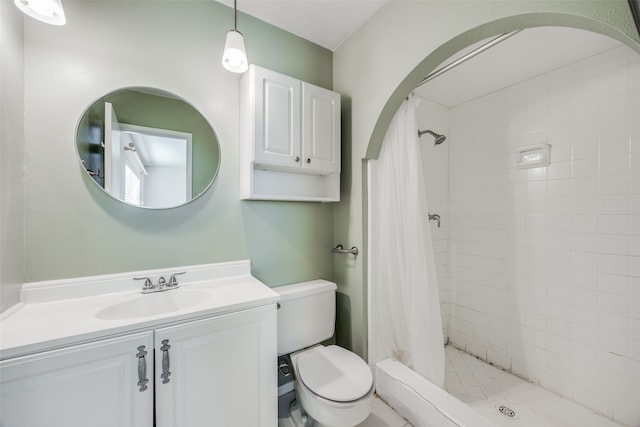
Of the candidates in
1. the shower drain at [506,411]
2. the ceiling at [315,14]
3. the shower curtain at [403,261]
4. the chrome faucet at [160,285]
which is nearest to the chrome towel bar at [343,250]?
the shower curtain at [403,261]

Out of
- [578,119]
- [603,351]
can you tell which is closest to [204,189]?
[578,119]

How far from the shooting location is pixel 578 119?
166 centimetres

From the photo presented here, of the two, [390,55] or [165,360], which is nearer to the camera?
[165,360]

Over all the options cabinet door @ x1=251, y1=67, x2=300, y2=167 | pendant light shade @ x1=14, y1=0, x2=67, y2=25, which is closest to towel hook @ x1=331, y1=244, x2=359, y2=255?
cabinet door @ x1=251, y1=67, x2=300, y2=167

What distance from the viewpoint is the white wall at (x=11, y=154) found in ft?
3.05

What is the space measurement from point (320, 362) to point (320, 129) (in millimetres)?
1417

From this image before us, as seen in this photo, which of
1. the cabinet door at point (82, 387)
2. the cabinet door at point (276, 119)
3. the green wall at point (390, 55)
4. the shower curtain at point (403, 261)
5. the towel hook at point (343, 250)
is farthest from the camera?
the towel hook at point (343, 250)

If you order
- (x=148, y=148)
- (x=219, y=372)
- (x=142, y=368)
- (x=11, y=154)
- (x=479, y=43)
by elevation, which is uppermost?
(x=479, y=43)

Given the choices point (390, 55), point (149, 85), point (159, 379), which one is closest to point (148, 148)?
point (149, 85)

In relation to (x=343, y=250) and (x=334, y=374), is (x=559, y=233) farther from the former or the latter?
(x=334, y=374)

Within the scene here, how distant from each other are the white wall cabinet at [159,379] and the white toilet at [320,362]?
22 centimetres

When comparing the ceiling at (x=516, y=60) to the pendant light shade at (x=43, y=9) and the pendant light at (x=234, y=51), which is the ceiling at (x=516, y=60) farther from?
the pendant light shade at (x=43, y=9)

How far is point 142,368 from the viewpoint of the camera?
91 cm

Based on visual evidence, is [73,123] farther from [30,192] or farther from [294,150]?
[294,150]
